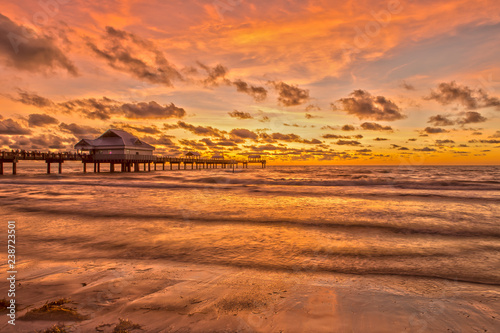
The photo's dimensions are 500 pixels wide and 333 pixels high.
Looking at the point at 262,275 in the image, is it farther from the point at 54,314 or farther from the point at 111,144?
the point at 111,144

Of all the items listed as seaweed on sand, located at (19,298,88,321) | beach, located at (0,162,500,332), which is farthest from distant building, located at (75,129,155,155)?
seaweed on sand, located at (19,298,88,321)

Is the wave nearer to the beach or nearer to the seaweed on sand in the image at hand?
the beach

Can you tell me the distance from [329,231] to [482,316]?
20.0ft

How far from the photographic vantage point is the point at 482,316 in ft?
13.0

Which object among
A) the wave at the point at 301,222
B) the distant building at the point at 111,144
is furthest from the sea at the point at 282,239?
the distant building at the point at 111,144

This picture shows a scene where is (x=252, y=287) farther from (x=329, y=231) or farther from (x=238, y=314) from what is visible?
(x=329, y=231)

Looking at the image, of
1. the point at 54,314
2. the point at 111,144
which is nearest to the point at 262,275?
the point at 54,314

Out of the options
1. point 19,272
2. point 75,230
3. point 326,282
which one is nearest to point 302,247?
point 326,282

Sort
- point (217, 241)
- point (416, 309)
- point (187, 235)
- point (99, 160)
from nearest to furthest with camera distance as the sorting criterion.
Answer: point (416, 309), point (217, 241), point (187, 235), point (99, 160)

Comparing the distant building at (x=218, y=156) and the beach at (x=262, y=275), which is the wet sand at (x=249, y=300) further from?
the distant building at (x=218, y=156)

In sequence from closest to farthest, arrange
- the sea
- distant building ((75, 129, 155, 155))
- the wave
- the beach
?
the beach, the sea, the wave, distant building ((75, 129, 155, 155))

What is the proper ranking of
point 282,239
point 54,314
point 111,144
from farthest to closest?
1. point 111,144
2. point 282,239
3. point 54,314

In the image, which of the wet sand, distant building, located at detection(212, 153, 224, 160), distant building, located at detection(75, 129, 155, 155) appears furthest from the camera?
distant building, located at detection(212, 153, 224, 160)

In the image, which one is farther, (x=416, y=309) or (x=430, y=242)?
(x=430, y=242)
